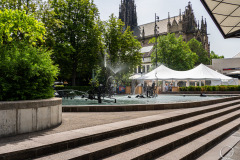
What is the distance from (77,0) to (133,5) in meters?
76.4

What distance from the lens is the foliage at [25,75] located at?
5008 millimetres

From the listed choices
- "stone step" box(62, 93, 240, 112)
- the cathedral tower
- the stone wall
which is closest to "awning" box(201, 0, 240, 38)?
"stone step" box(62, 93, 240, 112)

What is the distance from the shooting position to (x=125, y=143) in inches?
182

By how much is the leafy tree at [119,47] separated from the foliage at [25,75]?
30.6 meters

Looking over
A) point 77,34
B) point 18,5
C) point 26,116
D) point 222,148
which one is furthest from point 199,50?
point 26,116

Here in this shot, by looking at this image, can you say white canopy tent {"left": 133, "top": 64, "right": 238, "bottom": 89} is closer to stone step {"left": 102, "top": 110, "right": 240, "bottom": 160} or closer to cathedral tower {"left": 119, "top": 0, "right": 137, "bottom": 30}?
stone step {"left": 102, "top": 110, "right": 240, "bottom": 160}

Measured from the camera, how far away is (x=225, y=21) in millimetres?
15008

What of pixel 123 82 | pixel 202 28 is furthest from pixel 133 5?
pixel 123 82

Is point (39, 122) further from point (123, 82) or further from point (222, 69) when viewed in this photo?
point (222, 69)

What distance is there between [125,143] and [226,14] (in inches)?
505

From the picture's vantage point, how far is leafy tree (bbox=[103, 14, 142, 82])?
36.4m

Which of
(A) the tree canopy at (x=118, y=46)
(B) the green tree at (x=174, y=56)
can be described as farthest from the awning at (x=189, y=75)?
(B) the green tree at (x=174, y=56)

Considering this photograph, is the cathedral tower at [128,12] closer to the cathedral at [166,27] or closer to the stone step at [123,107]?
the cathedral at [166,27]

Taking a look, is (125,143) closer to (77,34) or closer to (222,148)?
(222,148)
